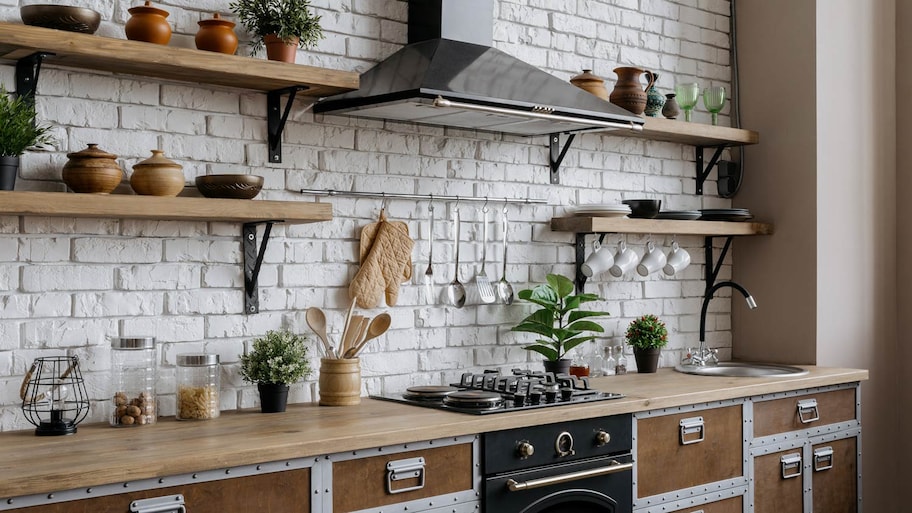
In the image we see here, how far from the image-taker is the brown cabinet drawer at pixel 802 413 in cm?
345

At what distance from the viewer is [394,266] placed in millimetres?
3164

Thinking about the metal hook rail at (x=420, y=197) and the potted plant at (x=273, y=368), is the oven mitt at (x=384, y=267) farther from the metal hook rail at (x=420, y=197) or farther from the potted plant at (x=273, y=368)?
the potted plant at (x=273, y=368)

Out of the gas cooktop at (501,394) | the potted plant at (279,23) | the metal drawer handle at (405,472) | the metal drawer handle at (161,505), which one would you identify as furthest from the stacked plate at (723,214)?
the metal drawer handle at (161,505)

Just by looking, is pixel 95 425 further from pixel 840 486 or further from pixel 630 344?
pixel 840 486

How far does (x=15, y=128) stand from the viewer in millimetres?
2293

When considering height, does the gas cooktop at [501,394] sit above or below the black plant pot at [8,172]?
below

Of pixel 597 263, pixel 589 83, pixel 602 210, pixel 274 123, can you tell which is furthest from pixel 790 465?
pixel 274 123

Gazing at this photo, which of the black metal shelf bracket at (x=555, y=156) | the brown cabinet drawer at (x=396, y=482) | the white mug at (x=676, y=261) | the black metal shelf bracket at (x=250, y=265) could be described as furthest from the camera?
the white mug at (x=676, y=261)

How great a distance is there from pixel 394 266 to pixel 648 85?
1.32 metres

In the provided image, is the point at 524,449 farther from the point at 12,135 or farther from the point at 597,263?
the point at 12,135

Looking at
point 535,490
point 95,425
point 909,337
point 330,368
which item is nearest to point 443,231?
point 330,368

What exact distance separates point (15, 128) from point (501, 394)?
1522 mm

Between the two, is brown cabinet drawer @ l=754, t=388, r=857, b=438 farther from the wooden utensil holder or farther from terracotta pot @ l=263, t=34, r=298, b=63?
terracotta pot @ l=263, t=34, r=298, b=63

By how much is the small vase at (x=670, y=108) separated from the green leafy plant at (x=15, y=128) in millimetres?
2396
